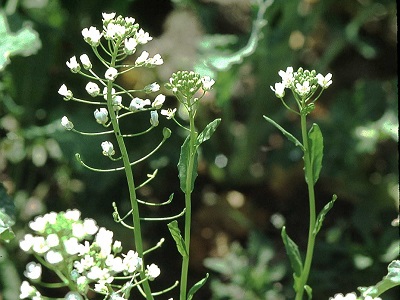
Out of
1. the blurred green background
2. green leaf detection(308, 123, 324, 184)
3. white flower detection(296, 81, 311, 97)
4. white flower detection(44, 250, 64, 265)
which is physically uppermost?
white flower detection(296, 81, 311, 97)

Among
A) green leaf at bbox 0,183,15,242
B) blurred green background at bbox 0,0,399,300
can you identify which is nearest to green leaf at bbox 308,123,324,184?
green leaf at bbox 0,183,15,242

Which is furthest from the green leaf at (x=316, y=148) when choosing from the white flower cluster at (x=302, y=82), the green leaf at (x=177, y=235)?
the green leaf at (x=177, y=235)

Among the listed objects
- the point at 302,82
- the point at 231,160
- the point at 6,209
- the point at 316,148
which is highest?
the point at 302,82

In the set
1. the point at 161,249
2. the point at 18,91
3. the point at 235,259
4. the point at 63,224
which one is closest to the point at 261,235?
the point at 235,259

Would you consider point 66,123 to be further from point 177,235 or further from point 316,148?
point 316,148

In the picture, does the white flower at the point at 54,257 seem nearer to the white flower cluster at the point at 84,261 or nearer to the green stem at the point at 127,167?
the white flower cluster at the point at 84,261

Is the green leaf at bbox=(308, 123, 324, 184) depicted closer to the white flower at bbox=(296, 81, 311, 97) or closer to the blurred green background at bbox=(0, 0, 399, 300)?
the white flower at bbox=(296, 81, 311, 97)

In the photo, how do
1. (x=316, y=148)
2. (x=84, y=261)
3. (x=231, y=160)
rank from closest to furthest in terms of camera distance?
(x=84, y=261)
(x=316, y=148)
(x=231, y=160)

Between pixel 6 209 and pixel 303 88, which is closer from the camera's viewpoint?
pixel 303 88

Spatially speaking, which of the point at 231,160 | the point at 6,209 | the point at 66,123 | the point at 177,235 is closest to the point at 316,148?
the point at 177,235

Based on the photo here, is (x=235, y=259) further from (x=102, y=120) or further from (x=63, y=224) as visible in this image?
(x=102, y=120)
